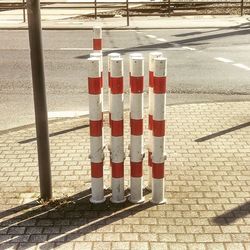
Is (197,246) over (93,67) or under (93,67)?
under

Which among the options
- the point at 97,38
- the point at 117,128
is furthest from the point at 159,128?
the point at 97,38

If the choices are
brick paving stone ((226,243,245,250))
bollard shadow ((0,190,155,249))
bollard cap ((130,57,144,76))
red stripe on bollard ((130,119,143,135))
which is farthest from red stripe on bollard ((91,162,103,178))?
brick paving stone ((226,243,245,250))

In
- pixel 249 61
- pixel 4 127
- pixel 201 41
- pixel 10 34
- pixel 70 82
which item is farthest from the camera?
pixel 10 34

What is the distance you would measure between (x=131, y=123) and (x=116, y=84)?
43 centimetres

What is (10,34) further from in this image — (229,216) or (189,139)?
(229,216)

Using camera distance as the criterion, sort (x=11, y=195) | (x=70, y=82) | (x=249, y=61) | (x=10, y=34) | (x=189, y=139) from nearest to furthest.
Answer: (x=11, y=195), (x=189, y=139), (x=70, y=82), (x=249, y=61), (x=10, y=34)

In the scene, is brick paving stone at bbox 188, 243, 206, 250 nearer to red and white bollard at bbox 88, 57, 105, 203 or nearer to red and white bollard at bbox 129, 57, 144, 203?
red and white bollard at bbox 129, 57, 144, 203

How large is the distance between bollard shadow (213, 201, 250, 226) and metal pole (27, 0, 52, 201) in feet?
5.62

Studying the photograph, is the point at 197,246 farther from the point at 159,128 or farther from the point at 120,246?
the point at 159,128

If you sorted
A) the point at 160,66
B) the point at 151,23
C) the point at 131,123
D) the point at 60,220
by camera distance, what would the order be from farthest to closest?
the point at 151,23, the point at 131,123, the point at 60,220, the point at 160,66

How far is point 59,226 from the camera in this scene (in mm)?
4793

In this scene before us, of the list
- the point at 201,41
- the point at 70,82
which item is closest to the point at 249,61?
the point at 201,41

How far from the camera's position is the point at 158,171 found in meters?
5.12

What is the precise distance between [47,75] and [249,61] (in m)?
5.13
